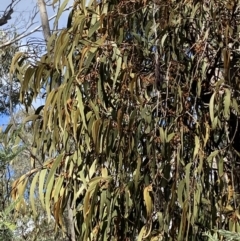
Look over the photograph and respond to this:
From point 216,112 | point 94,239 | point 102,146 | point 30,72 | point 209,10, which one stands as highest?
point 209,10

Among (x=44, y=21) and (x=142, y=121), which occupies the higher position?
(x=44, y=21)

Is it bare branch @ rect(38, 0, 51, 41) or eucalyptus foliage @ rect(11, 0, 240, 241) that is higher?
bare branch @ rect(38, 0, 51, 41)

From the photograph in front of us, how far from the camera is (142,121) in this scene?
6.03ft

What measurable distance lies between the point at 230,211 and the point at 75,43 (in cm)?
80

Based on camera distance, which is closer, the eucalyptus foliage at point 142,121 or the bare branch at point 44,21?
the eucalyptus foliage at point 142,121

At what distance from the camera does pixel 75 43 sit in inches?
77.6

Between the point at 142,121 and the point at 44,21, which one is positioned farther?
the point at 44,21

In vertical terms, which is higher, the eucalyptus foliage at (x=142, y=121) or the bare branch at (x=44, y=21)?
the bare branch at (x=44, y=21)

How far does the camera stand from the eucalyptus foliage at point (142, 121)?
5.97 ft

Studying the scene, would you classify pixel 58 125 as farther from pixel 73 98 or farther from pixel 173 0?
pixel 173 0

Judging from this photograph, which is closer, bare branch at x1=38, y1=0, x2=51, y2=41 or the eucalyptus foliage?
the eucalyptus foliage

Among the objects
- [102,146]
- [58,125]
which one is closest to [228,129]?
[102,146]

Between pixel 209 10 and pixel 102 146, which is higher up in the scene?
pixel 209 10

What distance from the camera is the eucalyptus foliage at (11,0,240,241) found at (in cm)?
182
